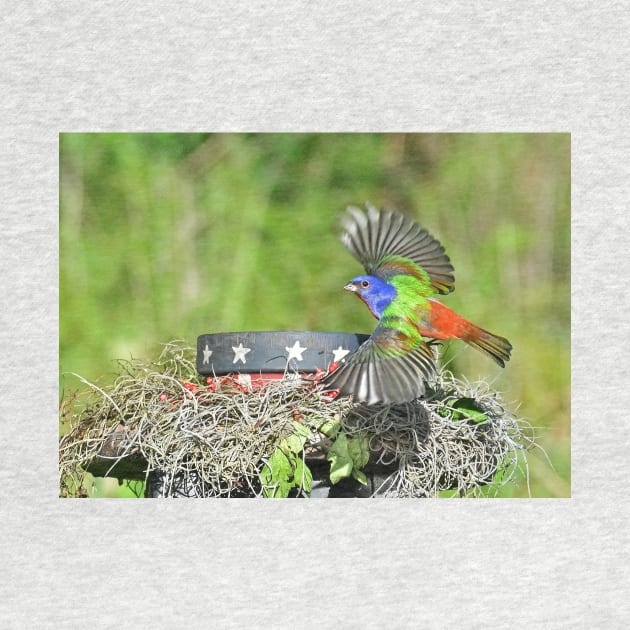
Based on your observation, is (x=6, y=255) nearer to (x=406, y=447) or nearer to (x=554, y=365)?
(x=406, y=447)

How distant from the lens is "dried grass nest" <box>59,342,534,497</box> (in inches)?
100

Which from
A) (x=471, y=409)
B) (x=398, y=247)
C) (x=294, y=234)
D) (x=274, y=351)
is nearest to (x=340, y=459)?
(x=274, y=351)

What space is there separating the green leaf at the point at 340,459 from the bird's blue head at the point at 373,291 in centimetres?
51

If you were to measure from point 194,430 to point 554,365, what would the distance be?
1696 millimetres

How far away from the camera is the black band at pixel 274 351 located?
2.65m

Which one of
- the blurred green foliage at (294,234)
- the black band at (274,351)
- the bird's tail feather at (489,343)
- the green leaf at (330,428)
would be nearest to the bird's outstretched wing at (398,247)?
the bird's tail feather at (489,343)

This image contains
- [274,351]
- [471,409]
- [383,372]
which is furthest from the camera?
[471,409]

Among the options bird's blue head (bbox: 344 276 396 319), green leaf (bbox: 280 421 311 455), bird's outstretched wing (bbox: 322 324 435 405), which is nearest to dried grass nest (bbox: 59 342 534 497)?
green leaf (bbox: 280 421 311 455)

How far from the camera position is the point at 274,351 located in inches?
104

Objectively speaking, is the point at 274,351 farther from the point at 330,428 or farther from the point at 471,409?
the point at 471,409

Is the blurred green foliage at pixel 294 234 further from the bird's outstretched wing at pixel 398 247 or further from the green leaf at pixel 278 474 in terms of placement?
the green leaf at pixel 278 474

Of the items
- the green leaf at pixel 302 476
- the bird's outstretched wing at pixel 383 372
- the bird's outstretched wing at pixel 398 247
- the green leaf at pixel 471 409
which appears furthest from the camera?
the bird's outstretched wing at pixel 398 247

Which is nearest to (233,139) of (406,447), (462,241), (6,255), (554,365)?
(462,241)

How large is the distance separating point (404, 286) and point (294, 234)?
1160 millimetres
